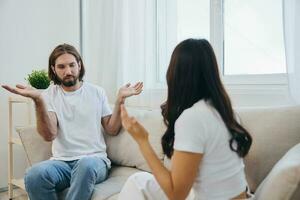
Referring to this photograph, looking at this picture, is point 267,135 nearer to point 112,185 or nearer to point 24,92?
point 112,185

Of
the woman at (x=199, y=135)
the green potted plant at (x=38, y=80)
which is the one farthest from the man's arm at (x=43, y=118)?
the woman at (x=199, y=135)

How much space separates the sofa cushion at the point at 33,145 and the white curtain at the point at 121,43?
0.85 m

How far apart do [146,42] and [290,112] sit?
134 centimetres

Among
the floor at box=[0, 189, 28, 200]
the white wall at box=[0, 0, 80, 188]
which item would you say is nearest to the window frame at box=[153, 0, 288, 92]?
the white wall at box=[0, 0, 80, 188]

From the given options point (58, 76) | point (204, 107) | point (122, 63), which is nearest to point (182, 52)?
point (204, 107)

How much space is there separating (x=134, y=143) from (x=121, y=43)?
1078mm

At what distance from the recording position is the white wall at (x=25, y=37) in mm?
3092

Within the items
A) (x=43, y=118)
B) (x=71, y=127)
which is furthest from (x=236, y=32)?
(x=43, y=118)

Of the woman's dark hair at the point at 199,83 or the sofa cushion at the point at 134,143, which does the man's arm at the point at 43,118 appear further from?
the woman's dark hair at the point at 199,83

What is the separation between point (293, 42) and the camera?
6.26 ft

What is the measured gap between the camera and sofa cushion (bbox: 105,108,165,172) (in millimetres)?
2114

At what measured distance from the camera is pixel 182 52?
1.23 metres

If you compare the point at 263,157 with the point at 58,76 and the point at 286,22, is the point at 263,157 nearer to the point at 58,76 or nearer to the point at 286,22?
the point at 286,22

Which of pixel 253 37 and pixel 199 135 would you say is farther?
pixel 253 37
